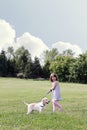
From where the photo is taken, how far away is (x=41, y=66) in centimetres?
13238

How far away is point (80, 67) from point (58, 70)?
29.1ft

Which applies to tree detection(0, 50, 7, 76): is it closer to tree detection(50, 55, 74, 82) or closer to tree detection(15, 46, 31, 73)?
tree detection(15, 46, 31, 73)

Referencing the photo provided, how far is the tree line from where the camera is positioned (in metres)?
112

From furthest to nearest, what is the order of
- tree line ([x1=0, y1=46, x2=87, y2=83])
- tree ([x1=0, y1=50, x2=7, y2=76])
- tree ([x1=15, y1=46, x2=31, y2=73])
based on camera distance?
tree ([x1=15, y1=46, x2=31, y2=73])
tree ([x1=0, y1=50, x2=7, y2=76])
tree line ([x1=0, y1=46, x2=87, y2=83])

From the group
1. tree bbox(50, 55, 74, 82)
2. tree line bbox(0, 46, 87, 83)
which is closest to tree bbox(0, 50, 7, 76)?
tree line bbox(0, 46, 87, 83)

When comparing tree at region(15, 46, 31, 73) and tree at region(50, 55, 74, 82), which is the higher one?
tree at region(15, 46, 31, 73)

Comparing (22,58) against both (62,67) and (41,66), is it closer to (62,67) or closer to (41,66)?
(41,66)

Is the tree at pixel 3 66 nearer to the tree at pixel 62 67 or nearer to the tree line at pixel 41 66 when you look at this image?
the tree line at pixel 41 66

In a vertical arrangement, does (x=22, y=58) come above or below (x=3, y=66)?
above

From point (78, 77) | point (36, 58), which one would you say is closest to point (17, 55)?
point (36, 58)

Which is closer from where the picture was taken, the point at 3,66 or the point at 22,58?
the point at 3,66

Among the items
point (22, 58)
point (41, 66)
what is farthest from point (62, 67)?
point (22, 58)

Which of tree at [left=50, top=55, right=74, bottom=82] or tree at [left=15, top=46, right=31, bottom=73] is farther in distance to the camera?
tree at [left=15, top=46, right=31, bottom=73]

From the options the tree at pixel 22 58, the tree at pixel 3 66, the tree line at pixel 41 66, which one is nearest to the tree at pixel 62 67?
the tree line at pixel 41 66
